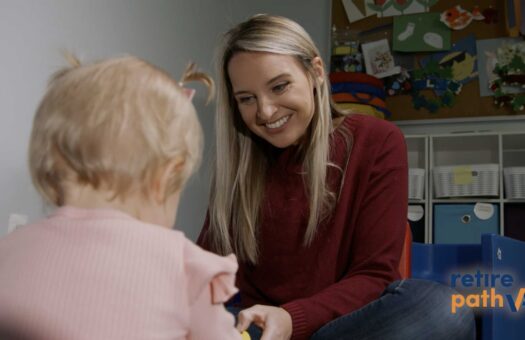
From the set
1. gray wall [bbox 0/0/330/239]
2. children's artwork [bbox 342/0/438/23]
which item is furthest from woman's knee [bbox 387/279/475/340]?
children's artwork [bbox 342/0/438/23]

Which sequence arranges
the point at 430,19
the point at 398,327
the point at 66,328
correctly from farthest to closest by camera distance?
the point at 430,19, the point at 398,327, the point at 66,328

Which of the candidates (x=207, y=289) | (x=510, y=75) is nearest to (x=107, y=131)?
(x=207, y=289)

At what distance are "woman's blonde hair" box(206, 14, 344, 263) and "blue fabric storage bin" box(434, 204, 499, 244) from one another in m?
1.49

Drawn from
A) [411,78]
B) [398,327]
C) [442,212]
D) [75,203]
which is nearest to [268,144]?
[398,327]

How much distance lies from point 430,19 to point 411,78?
30 cm

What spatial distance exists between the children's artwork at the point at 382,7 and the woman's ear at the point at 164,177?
2.70 metres

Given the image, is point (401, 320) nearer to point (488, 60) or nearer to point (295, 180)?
point (295, 180)

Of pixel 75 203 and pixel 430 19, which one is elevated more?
pixel 430 19

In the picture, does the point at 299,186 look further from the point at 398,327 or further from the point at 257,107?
the point at 398,327

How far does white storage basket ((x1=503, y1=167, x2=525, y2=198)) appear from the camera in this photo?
2.63 m

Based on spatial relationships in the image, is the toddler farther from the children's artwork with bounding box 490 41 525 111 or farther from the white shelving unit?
the children's artwork with bounding box 490 41 525 111

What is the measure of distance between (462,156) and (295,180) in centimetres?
193

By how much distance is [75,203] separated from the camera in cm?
65

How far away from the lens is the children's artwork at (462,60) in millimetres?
3002
